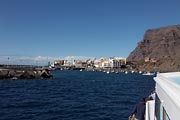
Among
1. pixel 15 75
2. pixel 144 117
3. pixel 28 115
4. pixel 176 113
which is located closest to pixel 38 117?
pixel 28 115

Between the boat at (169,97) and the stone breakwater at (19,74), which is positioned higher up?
the boat at (169,97)

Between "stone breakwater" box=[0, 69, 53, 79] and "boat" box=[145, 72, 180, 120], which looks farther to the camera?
"stone breakwater" box=[0, 69, 53, 79]

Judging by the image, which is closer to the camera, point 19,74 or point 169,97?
point 169,97

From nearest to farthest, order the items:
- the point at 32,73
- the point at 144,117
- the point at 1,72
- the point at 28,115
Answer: the point at 144,117 < the point at 28,115 < the point at 1,72 < the point at 32,73

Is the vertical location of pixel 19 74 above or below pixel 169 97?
below

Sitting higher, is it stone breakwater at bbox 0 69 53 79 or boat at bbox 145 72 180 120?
boat at bbox 145 72 180 120

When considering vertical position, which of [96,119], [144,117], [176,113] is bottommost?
[96,119]

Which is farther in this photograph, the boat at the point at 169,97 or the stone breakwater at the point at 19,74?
the stone breakwater at the point at 19,74

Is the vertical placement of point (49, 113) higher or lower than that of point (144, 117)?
lower

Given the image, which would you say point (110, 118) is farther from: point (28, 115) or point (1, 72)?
point (1, 72)

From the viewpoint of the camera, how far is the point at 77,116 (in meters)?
26.9

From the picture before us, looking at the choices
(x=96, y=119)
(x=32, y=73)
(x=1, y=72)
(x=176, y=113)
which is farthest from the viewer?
(x=32, y=73)

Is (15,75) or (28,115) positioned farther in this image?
(15,75)

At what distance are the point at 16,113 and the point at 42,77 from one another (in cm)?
Result: 8894
